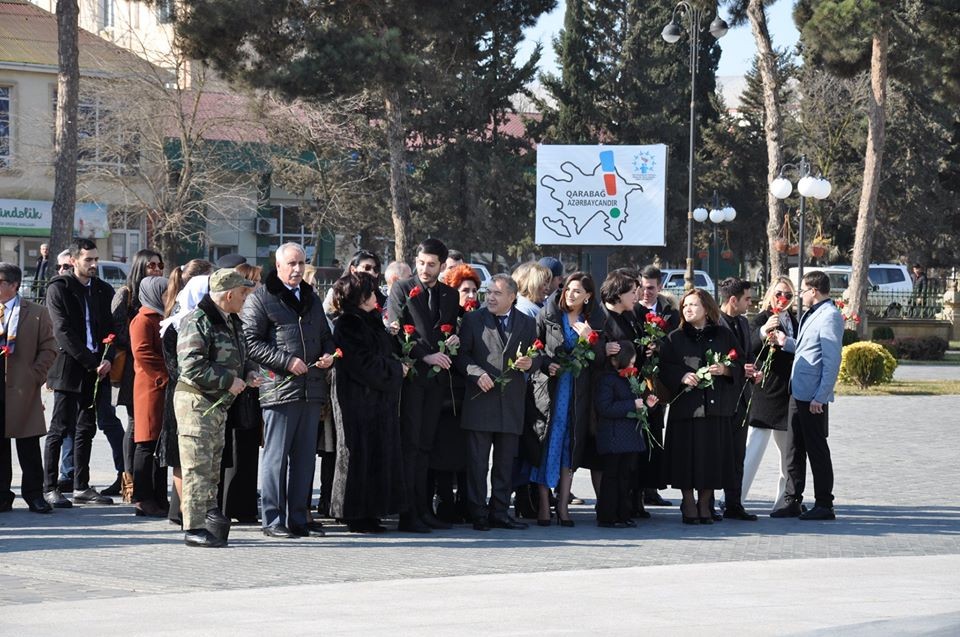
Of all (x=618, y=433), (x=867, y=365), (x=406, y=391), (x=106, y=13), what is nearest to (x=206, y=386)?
(x=406, y=391)

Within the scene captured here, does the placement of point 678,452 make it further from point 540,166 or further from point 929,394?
point 540,166

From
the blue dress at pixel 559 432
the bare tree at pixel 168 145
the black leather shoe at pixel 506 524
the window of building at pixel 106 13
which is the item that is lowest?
the black leather shoe at pixel 506 524

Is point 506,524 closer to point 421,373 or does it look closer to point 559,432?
point 559,432

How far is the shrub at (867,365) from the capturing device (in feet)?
81.1

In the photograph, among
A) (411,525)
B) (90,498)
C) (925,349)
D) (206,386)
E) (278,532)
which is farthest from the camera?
(925,349)

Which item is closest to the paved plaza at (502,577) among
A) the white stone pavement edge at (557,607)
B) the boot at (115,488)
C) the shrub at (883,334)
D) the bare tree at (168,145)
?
the white stone pavement edge at (557,607)

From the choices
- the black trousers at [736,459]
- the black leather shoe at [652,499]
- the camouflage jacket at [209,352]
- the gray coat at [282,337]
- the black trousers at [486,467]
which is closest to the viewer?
the camouflage jacket at [209,352]

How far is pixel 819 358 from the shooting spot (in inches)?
432

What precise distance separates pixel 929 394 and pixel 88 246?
16972 millimetres

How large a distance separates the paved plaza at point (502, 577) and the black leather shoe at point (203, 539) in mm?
79

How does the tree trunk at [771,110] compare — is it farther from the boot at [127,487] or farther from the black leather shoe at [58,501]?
the black leather shoe at [58,501]

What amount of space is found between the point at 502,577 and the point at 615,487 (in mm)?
2442

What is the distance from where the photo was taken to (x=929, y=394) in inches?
949

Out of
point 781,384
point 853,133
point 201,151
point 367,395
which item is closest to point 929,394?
point 781,384
